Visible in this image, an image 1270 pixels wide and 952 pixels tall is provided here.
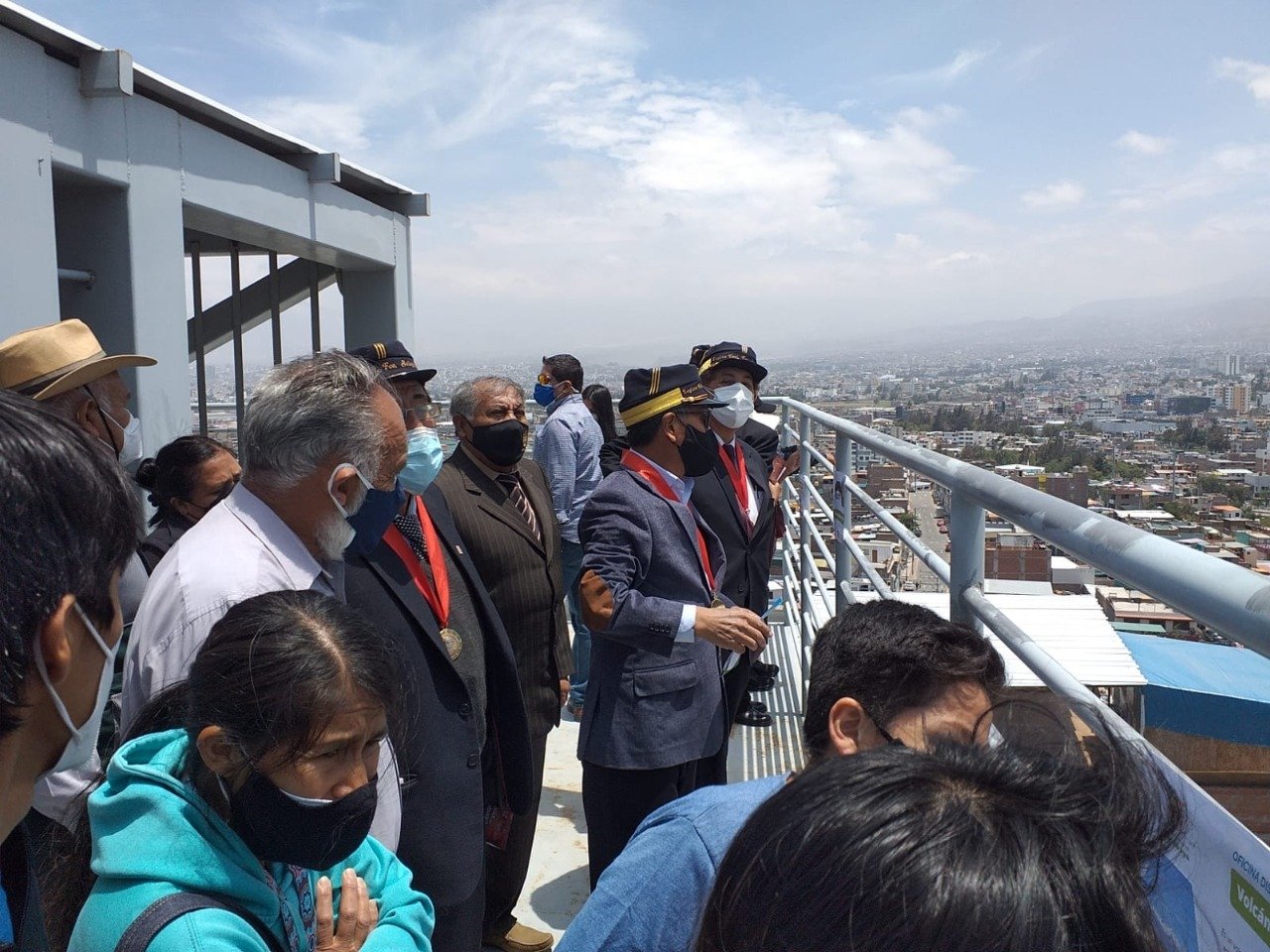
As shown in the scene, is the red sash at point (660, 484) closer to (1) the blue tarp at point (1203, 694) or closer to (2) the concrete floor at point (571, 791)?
(2) the concrete floor at point (571, 791)

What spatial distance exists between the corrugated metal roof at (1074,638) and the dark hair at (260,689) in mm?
1006

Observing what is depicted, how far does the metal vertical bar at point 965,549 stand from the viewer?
1839mm

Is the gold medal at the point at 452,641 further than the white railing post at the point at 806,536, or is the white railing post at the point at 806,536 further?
the white railing post at the point at 806,536

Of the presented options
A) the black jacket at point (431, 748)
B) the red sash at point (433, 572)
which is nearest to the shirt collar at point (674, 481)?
the red sash at point (433, 572)

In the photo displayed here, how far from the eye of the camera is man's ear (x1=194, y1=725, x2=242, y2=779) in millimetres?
1464

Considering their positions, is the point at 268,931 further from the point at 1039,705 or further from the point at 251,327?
the point at 251,327

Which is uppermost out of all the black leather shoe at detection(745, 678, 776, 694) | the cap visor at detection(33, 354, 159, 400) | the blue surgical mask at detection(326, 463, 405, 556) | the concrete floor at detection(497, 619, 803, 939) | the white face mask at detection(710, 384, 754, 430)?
the cap visor at detection(33, 354, 159, 400)

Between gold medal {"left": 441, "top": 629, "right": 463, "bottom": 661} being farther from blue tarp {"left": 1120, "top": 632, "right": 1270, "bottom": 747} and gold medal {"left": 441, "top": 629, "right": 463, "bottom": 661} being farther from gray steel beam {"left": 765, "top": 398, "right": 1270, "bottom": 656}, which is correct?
blue tarp {"left": 1120, "top": 632, "right": 1270, "bottom": 747}

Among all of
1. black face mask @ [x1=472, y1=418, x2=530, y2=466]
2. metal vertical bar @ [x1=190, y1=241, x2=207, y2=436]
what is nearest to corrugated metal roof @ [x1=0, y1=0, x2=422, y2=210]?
metal vertical bar @ [x1=190, y1=241, x2=207, y2=436]

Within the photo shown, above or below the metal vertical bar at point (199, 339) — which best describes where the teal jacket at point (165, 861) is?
below

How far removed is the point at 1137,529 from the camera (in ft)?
3.69

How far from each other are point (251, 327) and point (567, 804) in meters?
5.82

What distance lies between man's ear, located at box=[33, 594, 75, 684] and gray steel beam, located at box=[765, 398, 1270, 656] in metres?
1.10

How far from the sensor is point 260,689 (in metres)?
1.48
